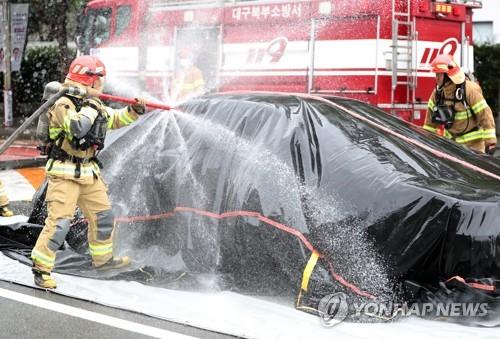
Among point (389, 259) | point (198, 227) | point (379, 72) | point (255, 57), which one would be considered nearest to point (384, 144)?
point (389, 259)

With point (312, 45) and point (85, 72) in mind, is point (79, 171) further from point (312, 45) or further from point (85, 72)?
point (312, 45)

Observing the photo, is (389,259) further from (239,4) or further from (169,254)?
(239,4)

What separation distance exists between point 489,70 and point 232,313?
527 inches

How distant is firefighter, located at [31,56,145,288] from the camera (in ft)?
16.0

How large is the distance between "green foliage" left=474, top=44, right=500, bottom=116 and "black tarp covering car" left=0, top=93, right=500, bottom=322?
457 inches

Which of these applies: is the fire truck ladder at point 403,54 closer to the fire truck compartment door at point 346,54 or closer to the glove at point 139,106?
the fire truck compartment door at point 346,54

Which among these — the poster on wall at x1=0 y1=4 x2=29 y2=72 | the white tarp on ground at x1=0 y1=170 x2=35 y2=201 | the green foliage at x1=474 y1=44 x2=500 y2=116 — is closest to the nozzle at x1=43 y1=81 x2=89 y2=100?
the white tarp on ground at x1=0 y1=170 x2=35 y2=201

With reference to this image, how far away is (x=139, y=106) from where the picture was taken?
509cm

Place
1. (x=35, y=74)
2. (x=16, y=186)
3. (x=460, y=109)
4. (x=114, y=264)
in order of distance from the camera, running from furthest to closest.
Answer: (x=35, y=74), (x=16, y=186), (x=460, y=109), (x=114, y=264)

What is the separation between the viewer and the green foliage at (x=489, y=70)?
1596 centimetres

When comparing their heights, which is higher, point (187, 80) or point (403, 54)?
point (403, 54)

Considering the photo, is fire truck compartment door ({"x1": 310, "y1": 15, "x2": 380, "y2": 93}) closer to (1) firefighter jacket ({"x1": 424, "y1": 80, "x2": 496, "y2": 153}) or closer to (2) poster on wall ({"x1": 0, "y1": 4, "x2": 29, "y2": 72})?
(1) firefighter jacket ({"x1": 424, "y1": 80, "x2": 496, "y2": 153})
